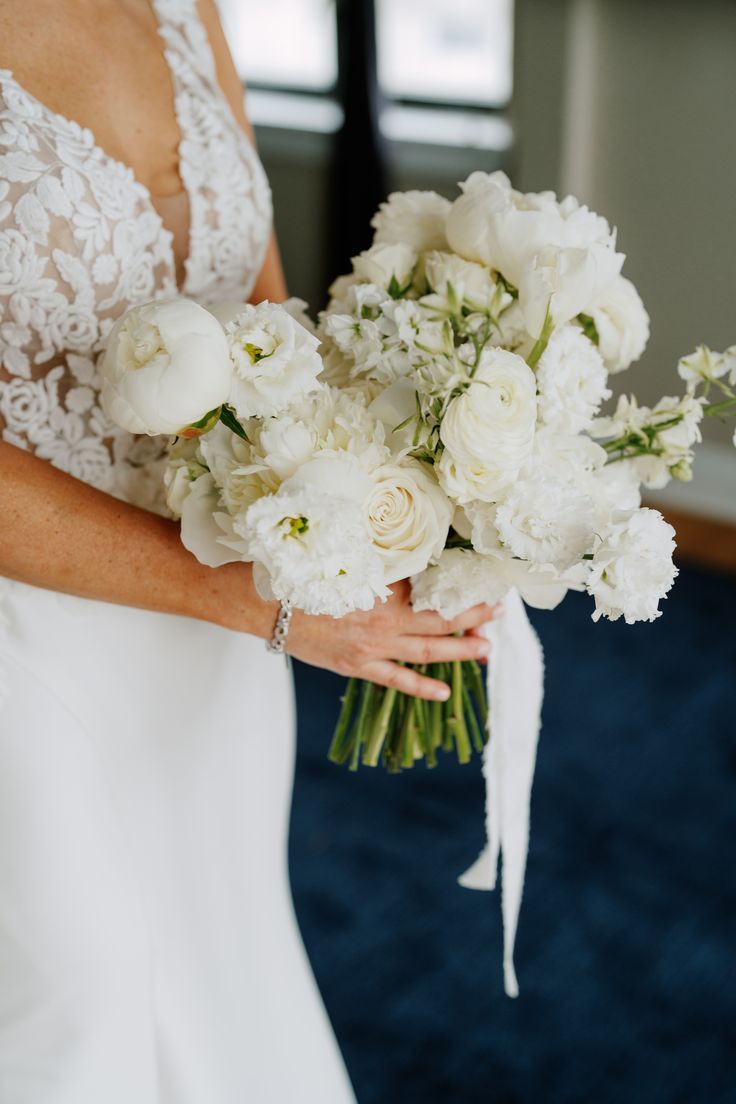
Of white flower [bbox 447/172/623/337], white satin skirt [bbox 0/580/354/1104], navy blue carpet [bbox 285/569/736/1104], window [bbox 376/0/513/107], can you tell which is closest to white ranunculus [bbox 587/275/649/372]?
white flower [bbox 447/172/623/337]

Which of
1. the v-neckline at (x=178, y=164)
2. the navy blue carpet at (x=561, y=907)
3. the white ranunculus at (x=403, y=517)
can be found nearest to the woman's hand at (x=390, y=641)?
the white ranunculus at (x=403, y=517)

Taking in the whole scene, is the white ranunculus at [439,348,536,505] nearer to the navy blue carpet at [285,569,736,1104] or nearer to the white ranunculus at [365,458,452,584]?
the white ranunculus at [365,458,452,584]

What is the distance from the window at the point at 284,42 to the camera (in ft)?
14.0

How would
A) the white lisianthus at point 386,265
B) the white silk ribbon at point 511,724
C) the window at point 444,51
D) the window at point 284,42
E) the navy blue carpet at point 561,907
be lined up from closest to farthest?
the white lisianthus at point 386,265 < the white silk ribbon at point 511,724 < the navy blue carpet at point 561,907 < the window at point 444,51 < the window at point 284,42

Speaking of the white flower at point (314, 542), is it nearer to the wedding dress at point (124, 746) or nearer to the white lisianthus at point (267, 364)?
the white lisianthus at point (267, 364)

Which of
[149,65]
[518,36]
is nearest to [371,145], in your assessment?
[518,36]

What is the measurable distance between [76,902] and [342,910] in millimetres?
1170

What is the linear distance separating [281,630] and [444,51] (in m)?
3.37

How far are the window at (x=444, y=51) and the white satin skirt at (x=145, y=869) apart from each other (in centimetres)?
300

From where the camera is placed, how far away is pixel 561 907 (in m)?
2.29

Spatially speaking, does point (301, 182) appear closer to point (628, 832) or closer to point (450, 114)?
point (450, 114)

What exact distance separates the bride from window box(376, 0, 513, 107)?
106 inches

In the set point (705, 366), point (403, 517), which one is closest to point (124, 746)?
point (403, 517)

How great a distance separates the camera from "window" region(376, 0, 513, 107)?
392cm
